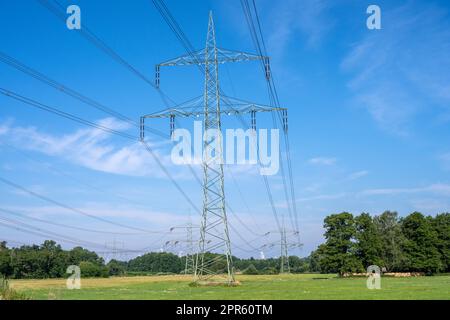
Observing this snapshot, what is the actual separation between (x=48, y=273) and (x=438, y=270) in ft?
324

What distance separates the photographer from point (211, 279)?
53.6 meters

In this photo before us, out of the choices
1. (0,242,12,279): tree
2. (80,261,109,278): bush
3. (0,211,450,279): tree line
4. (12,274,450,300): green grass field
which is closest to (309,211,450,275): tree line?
(0,211,450,279): tree line

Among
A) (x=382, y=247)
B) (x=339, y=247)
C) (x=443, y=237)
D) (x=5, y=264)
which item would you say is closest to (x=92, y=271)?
(x=5, y=264)

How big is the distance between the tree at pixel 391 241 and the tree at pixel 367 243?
2.99 meters

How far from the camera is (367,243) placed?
104 meters

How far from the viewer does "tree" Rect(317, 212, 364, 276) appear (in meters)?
102

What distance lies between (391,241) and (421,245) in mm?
6884

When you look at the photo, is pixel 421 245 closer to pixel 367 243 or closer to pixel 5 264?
pixel 367 243

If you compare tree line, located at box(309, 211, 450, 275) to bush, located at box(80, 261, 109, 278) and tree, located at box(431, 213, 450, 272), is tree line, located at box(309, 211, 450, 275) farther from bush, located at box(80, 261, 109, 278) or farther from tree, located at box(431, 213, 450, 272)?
bush, located at box(80, 261, 109, 278)

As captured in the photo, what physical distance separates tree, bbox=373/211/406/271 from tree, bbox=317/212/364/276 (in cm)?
922

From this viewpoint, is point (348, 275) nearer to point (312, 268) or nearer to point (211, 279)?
point (211, 279)

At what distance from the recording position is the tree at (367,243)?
102625 millimetres

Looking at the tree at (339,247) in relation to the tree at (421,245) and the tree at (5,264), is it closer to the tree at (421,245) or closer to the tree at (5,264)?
the tree at (421,245)
